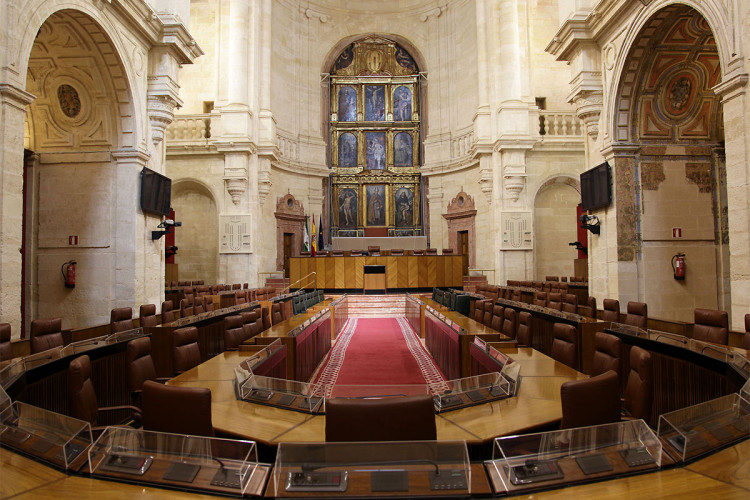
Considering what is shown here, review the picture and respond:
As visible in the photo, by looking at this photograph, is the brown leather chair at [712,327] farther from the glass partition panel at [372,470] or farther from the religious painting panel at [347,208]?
the religious painting panel at [347,208]

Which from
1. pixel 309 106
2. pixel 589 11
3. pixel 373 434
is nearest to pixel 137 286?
pixel 373 434

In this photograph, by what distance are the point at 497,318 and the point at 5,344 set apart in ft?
17.4

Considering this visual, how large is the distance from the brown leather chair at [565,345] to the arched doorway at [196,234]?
13193 millimetres

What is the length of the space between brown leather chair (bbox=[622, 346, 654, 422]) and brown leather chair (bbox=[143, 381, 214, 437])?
2515mm

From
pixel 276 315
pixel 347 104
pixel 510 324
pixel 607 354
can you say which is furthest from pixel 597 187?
pixel 347 104

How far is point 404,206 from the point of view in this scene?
2000 cm

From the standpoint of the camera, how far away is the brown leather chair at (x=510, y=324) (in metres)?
5.70

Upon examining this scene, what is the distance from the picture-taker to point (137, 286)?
25.2ft

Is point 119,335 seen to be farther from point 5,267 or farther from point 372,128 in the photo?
point 372,128

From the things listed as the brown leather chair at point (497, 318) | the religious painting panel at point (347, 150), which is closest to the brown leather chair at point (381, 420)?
the brown leather chair at point (497, 318)

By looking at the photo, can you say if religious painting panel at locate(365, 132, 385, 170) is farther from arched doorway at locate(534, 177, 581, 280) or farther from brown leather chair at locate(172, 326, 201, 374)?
brown leather chair at locate(172, 326, 201, 374)

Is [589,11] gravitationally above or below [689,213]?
above

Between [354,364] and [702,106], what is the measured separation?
697cm

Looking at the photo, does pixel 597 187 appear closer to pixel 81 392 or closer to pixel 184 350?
pixel 184 350
